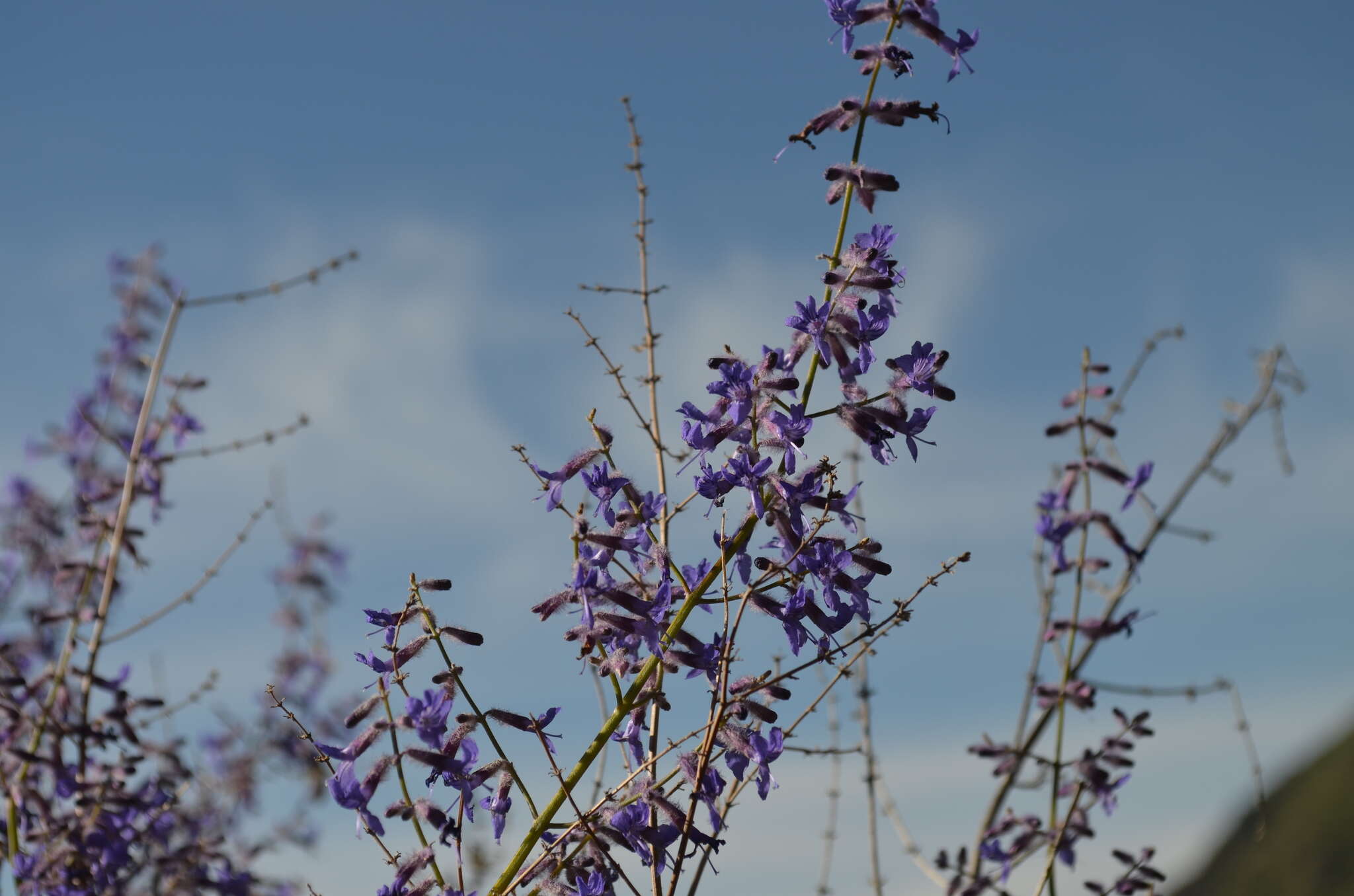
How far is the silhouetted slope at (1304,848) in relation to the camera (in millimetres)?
164500

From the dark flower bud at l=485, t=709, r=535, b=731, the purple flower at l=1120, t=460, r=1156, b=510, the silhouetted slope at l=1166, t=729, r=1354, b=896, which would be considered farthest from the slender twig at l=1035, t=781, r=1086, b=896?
the silhouetted slope at l=1166, t=729, r=1354, b=896

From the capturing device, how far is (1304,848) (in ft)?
561

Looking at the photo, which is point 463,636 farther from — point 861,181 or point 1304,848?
point 1304,848

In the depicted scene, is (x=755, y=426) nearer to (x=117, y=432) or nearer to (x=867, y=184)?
(x=867, y=184)

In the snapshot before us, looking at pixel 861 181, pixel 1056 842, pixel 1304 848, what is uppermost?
pixel 1304 848

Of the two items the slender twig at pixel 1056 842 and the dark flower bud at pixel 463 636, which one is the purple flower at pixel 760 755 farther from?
the slender twig at pixel 1056 842

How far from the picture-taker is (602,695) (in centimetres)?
351

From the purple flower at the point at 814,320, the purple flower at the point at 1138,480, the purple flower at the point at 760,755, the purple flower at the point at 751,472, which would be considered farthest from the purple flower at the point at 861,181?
the purple flower at the point at 1138,480

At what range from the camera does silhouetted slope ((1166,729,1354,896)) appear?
16450cm

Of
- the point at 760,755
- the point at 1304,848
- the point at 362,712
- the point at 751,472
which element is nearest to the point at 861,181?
the point at 751,472

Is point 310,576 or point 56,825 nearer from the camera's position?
point 56,825

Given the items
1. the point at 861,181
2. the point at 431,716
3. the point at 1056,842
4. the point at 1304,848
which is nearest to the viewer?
the point at 431,716

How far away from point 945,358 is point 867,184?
21.2 inches

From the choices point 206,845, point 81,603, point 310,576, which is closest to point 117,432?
point 81,603
